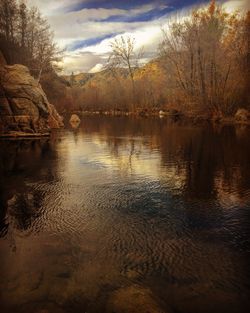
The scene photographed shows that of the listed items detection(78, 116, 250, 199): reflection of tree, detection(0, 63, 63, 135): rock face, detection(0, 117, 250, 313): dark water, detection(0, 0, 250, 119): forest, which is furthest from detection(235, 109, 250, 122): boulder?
detection(0, 117, 250, 313): dark water

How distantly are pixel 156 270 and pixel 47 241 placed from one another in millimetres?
2260

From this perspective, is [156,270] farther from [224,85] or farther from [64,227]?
[224,85]

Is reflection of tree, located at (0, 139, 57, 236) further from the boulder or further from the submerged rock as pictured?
the boulder

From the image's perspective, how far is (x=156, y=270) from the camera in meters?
5.17

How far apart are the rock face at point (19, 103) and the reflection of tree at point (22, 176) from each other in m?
3.25

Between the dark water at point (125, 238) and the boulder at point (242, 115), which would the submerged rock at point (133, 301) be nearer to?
the dark water at point (125, 238)

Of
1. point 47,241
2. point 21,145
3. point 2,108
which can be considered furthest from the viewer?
point 2,108

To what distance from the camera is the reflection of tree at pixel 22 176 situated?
7660 millimetres

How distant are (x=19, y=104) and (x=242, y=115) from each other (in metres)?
21.6

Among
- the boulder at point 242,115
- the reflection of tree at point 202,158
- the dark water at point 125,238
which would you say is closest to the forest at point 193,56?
the boulder at point 242,115

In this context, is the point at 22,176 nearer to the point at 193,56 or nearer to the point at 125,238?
the point at 125,238

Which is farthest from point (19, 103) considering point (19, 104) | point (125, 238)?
point (125, 238)

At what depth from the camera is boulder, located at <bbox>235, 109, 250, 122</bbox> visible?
32.7 meters

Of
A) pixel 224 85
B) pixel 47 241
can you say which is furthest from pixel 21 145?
pixel 224 85
